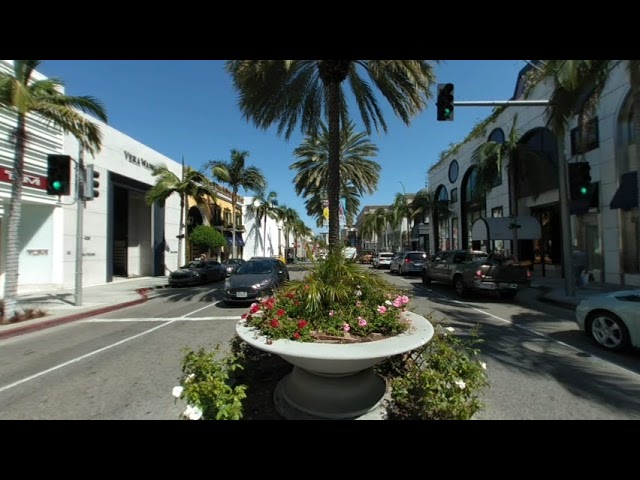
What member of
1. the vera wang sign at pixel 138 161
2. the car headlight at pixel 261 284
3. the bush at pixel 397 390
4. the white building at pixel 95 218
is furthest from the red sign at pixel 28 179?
the bush at pixel 397 390

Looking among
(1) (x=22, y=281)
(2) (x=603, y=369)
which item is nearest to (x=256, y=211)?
(1) (x=22, y=281)

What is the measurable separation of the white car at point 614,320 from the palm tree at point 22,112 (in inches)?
546

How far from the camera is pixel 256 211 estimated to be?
51500 mm

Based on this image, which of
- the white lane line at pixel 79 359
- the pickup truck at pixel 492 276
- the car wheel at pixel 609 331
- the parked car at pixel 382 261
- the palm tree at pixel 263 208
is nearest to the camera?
the white lane line at pixel 79 359

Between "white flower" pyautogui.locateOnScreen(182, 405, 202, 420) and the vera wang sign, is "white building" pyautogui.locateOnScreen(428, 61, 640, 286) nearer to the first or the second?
"white flower" pyautogui.locateOnScreen(182, 405, 202, 420)

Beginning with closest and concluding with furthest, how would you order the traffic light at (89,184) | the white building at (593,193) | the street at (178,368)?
the street at (178,368), the traffic light at (89,184), the white building at (593,193)

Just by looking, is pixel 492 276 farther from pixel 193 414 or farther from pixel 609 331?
pixel 193 414

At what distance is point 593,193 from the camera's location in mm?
15742

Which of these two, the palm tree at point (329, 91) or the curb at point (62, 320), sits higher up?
the palm tree at point (329, 91)

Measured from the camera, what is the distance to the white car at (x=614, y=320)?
5.71 m

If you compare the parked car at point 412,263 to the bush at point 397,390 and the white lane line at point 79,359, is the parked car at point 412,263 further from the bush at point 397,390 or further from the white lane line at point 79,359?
the bush at point 397,390
